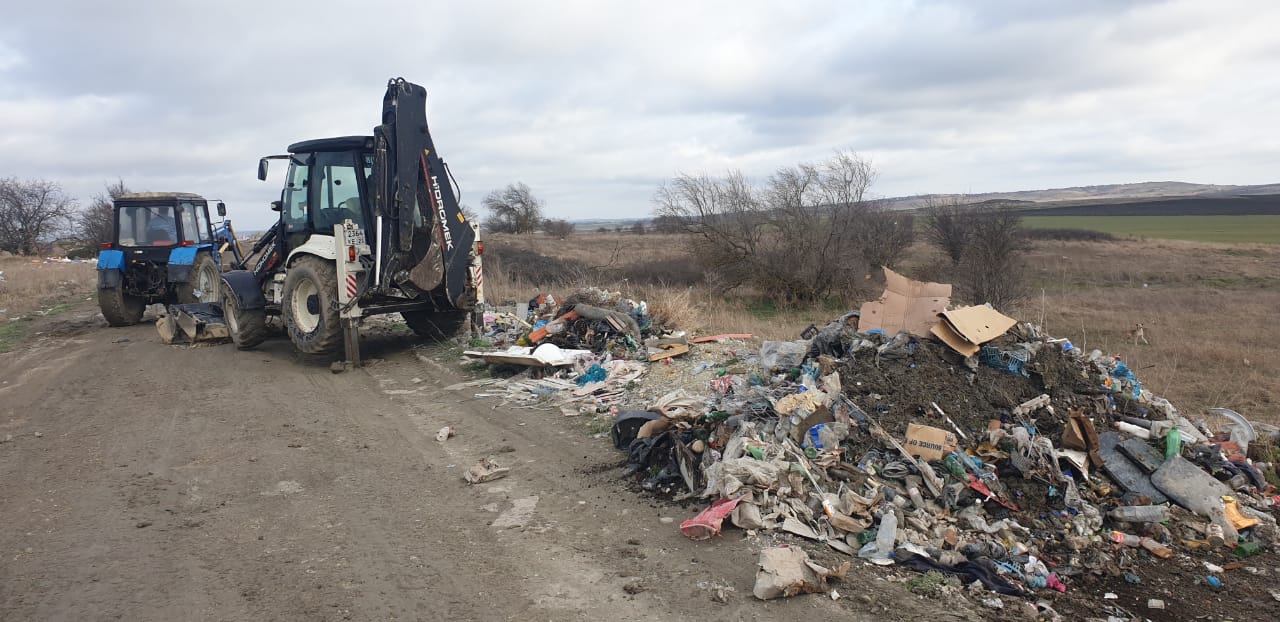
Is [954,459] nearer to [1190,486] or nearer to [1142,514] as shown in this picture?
[1142,514]

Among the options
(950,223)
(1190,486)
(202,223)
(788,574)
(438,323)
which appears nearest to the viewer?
(788,574)

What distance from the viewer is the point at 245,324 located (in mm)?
9898

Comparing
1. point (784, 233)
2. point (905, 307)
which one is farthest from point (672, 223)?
point (905, 307)

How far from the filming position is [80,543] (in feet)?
13.5

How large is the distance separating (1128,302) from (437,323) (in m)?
20.8

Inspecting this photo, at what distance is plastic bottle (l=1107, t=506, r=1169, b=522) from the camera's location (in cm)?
432

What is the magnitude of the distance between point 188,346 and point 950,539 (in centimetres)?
1075

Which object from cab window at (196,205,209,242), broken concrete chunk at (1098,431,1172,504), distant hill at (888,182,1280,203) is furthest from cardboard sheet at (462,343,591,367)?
distant hill at (888,182,1280,203)

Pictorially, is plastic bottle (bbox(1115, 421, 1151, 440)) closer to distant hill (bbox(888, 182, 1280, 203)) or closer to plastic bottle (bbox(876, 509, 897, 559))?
plastic bottle (bbox(876, 509, 897, 559))

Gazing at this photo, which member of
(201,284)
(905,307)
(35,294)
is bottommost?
(35,294)

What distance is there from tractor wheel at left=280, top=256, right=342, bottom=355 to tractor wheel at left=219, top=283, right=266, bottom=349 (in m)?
1.04

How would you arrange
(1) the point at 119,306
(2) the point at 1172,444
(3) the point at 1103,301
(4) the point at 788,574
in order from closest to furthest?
(4) the point at 788,574
(2) the point at 1172,444
(1) the point at 119,306
(3) the point at 1103,301

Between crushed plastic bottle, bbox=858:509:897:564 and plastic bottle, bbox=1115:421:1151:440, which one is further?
plastic bottle, bbox=1115:421:1151:440

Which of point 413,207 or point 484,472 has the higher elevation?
point 413,207
